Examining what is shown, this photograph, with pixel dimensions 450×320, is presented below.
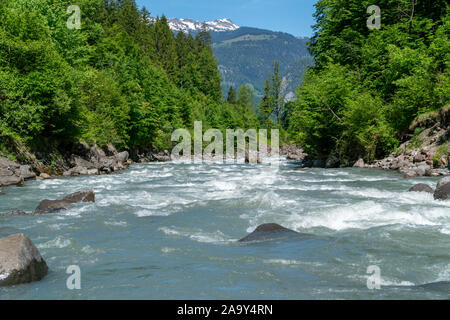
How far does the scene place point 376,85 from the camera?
30.8 meters

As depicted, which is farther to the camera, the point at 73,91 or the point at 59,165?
the point at 59,165

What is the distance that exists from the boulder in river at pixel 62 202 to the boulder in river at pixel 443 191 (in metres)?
11.2

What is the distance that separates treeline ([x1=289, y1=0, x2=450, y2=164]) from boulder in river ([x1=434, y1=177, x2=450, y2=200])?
12.2 meters

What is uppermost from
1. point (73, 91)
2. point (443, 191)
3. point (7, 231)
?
point (73, 91)

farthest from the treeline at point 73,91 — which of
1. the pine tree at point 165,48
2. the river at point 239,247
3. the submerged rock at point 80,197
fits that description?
the pine tree at point 165,48

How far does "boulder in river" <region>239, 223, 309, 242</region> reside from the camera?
8047 millimetres

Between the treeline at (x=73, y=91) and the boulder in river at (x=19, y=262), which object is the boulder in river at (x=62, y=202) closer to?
the boulder in river at (x=19, y=262)

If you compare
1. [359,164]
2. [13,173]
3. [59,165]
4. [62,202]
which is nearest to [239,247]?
[62,202]

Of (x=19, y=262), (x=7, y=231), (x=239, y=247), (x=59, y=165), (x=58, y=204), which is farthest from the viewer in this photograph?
(x=59, y=165)

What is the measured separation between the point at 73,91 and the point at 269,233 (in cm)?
1892

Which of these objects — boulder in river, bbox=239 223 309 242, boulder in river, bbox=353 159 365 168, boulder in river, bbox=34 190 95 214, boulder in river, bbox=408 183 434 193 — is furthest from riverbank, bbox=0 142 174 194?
boulder in river, bbox=353 159 365 168

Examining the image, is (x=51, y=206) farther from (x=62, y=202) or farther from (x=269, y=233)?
(x=269, y=233)

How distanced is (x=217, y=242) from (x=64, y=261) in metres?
3.01

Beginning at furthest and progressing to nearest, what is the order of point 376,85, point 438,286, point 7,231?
point 376,85
point 7,231
point 438,286
